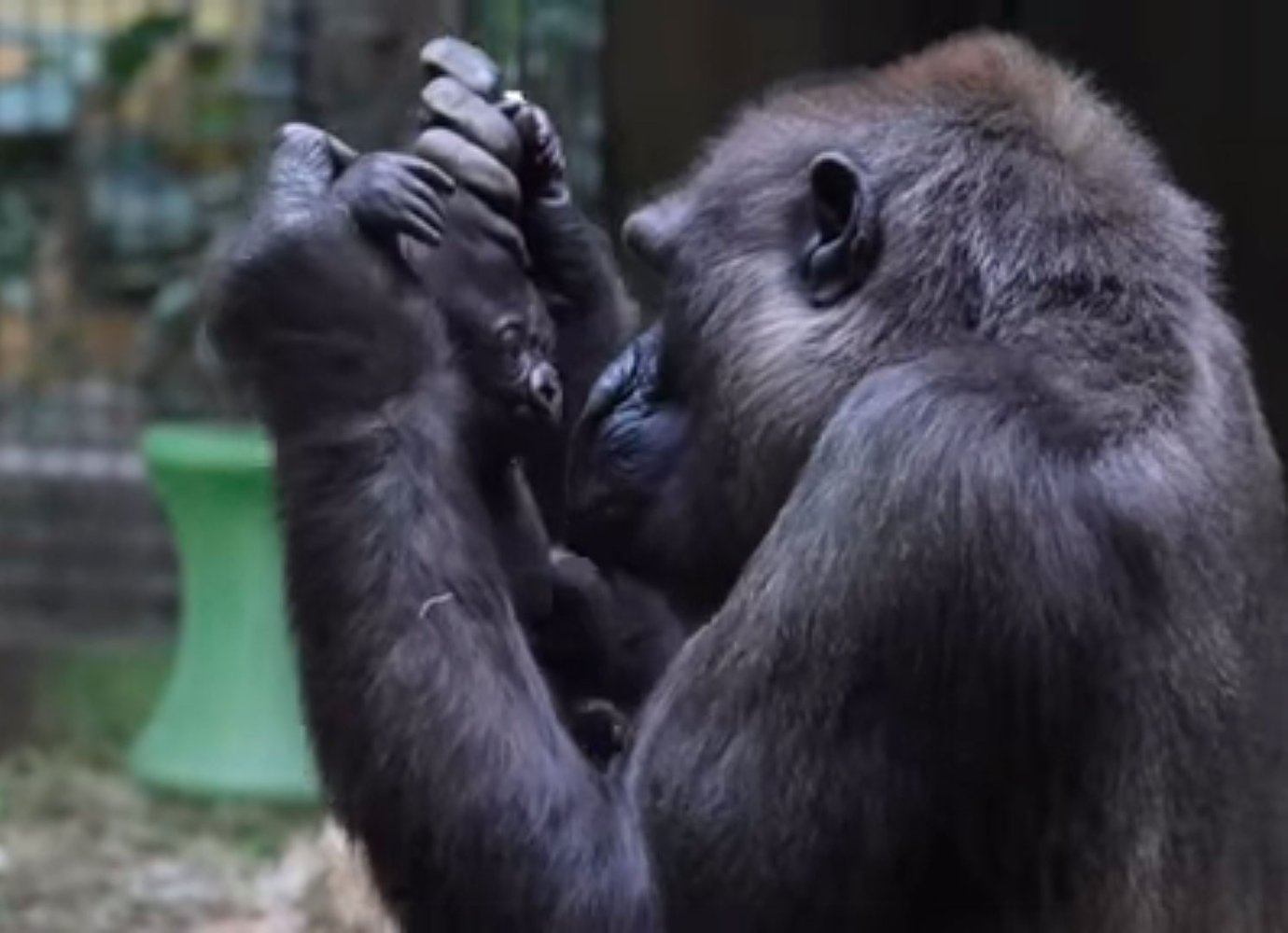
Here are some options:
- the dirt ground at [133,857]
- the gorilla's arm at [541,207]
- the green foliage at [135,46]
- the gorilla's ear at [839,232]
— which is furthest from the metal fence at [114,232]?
the gorilla's ear at [839,232]

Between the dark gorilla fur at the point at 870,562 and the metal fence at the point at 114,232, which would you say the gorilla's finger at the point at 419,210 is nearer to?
the dark gorilla fur at the point at 870,562

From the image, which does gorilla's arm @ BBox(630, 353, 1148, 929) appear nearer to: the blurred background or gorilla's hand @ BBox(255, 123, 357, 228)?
gorilla's hand @ BBox(255, 123, 357, 228)

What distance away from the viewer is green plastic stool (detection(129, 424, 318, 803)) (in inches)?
282

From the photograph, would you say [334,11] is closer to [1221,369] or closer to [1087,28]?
[1087,28]

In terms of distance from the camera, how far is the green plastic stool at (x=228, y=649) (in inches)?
282

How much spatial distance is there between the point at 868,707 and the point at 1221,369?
20.4 inches

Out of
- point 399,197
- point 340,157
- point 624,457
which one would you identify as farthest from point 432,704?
point 340,157

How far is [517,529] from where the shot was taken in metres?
3.35

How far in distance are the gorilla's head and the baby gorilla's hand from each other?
277 mm

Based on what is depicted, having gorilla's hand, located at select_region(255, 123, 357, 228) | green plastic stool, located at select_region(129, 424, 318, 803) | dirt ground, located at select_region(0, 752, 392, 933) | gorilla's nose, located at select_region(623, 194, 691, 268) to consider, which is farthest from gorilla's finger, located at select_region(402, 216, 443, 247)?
green plastic stool, located at select_region(129, 424, 318, 803)

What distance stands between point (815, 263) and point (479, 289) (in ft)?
1.09

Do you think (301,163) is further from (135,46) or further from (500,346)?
(135,46)

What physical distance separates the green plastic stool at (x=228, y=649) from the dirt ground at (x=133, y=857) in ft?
0.25

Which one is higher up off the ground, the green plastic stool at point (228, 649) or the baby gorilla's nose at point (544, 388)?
the baby gorilla's nose at point (544, 388)
